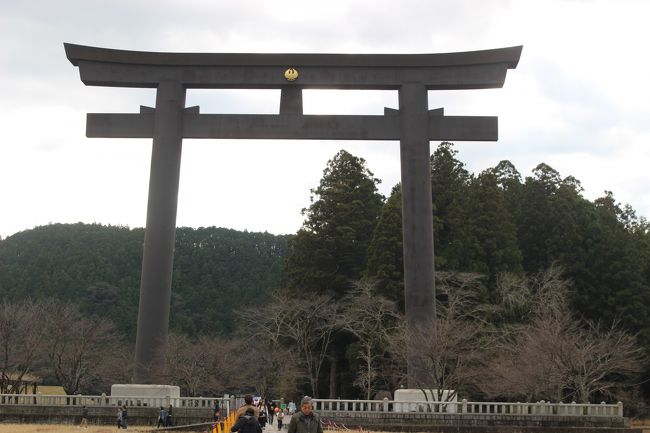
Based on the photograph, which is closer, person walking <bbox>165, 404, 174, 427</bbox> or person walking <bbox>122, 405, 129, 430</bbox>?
person walking <bbox>122, 405, 129, 430</bbox>

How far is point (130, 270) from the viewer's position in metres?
80.3

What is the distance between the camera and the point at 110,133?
2758 cm

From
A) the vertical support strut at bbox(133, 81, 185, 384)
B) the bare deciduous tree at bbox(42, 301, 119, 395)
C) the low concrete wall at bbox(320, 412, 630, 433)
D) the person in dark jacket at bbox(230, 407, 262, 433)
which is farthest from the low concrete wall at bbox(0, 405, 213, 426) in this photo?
the person in dark jacket at bbox(230, 407, 262, 433)

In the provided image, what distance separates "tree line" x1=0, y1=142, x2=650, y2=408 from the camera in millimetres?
29438

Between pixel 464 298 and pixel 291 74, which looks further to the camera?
pixel 464 298

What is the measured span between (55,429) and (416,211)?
1316 cm

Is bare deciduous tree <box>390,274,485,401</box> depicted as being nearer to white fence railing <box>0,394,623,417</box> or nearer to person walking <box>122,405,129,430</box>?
white fence railing <box>0,394,623,417</box>

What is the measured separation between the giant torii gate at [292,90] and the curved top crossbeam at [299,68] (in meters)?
0.04

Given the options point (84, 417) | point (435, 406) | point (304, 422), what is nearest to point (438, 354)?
point (435, 406)

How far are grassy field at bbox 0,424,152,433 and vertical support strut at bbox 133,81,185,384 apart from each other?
2.96 metres

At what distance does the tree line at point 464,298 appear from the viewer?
29.4 m

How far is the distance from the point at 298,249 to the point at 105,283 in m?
35.5

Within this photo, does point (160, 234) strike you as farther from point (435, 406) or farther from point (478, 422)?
point (478, 422)

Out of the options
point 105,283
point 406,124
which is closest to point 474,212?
point 406,124
